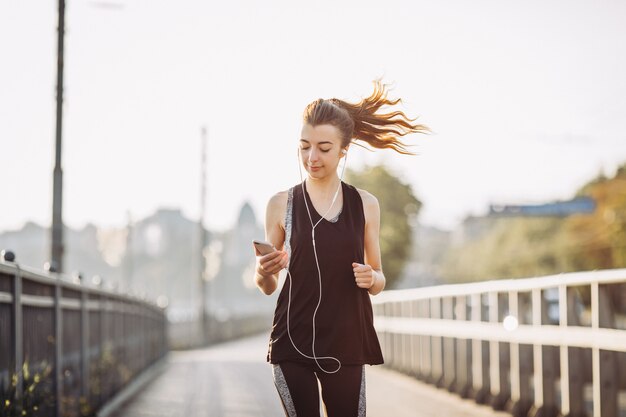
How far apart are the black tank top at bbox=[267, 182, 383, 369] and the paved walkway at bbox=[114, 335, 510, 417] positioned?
7.68 meters

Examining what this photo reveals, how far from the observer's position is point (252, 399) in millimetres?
15117

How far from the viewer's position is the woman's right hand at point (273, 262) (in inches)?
181

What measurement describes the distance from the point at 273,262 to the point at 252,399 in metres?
10.8

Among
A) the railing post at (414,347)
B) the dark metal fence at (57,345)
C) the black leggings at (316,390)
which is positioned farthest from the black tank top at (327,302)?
the railing post at (414,347)

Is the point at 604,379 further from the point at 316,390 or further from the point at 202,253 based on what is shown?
the point at 202,253

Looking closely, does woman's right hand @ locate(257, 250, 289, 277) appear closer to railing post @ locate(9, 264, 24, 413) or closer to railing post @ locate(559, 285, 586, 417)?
railing post @ locate(9, 264, 24, 413)

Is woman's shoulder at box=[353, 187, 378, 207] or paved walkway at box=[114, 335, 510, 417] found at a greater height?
woman's shoulder at box=[353, 187, 378, 207]

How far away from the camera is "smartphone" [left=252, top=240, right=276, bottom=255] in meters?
4.54

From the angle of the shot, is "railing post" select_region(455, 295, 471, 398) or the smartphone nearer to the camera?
the smartphone

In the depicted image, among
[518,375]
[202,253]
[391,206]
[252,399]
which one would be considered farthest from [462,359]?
[202,253]

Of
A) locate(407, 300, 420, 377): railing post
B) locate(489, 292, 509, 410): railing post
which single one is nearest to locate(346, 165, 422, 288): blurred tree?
locate(407, 300, 420, 377): railing post

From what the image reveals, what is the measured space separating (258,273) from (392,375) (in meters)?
16.1

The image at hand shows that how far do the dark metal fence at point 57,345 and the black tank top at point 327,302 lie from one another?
3.42m

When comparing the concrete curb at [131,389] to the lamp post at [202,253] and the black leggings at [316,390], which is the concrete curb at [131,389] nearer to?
the black leggings at [316,390]
